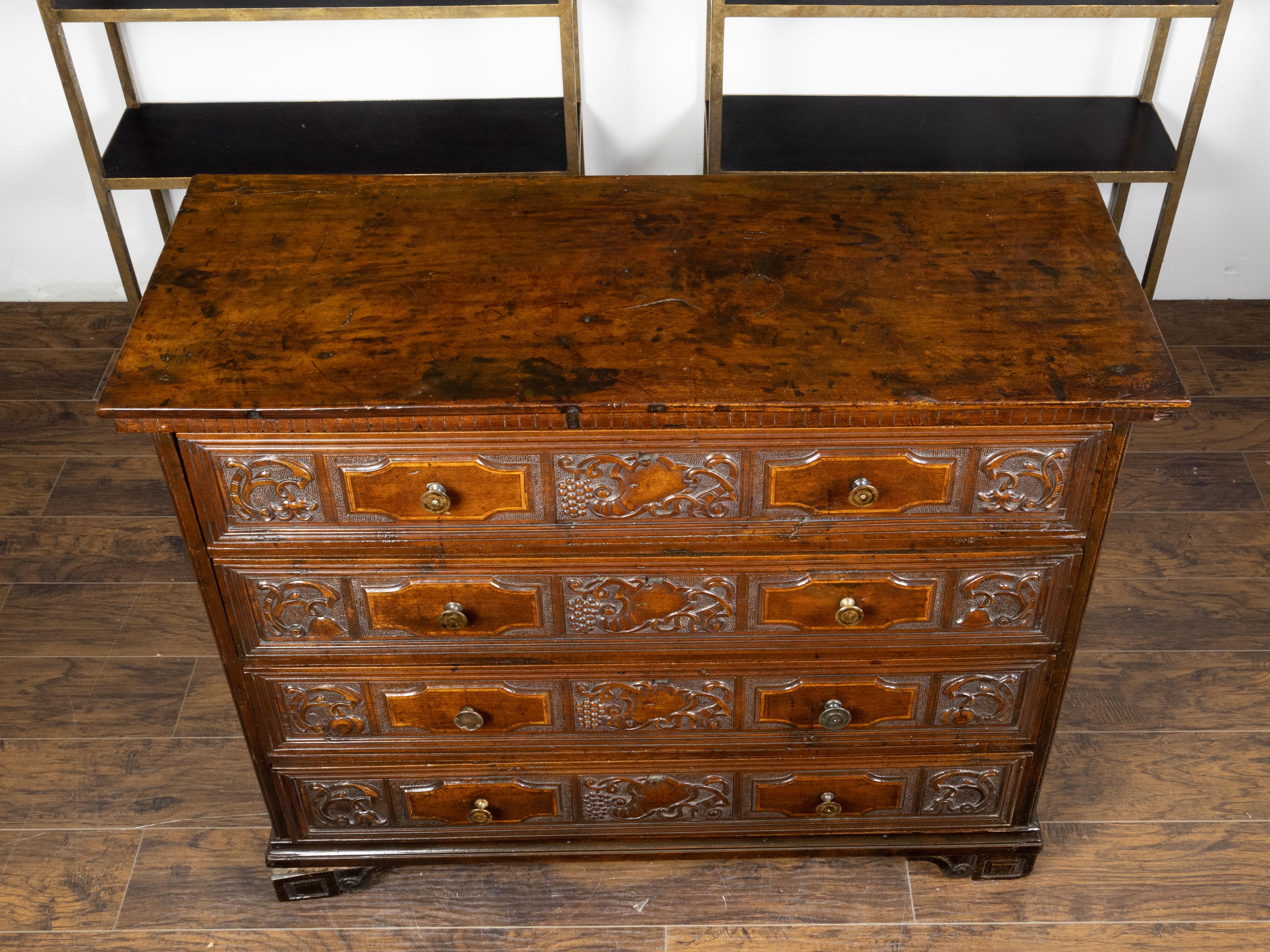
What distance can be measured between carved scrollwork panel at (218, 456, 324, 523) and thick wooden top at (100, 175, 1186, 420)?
4.1 inches

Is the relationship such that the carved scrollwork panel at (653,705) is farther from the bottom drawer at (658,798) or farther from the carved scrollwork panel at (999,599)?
the carved scrollwork panel at (999,599)

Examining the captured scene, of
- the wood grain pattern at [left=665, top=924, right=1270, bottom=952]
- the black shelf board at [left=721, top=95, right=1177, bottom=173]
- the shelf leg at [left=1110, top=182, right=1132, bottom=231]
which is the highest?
the black shelf board at [left=721, top=95, right=1177, bottom=173]

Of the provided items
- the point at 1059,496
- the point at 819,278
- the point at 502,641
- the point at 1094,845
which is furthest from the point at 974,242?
the point at 1094,845

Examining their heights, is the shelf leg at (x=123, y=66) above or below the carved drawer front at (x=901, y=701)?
above

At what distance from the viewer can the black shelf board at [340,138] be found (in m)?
2.65

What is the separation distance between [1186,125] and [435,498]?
1867 millimetres

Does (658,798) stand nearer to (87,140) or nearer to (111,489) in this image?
(111,489)

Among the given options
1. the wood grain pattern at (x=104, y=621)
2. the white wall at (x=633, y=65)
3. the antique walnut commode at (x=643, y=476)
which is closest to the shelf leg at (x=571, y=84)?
the white wall at (x=633, y=65)

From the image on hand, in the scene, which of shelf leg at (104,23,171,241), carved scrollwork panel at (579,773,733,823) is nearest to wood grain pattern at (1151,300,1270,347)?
carved scrollwork panel at (579,773,733,823)

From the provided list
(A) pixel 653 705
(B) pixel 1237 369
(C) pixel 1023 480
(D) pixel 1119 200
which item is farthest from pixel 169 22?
(B) pixel 1237 369

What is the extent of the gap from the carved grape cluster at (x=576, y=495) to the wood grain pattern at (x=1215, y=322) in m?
2.14

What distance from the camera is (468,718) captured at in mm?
1968

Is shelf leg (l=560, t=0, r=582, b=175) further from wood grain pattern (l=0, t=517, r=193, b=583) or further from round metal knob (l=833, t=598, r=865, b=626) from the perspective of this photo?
wood grain pattern (l=0, t=517, r=193, b=583)

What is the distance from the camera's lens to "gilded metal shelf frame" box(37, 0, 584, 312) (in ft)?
7.50
